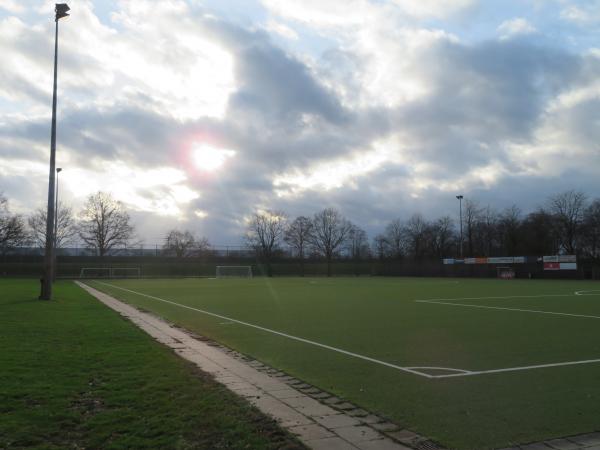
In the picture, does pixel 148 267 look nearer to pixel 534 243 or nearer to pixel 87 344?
pixel 534 243

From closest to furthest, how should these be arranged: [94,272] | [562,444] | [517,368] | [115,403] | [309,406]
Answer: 1. [562,444]
2. [115,403]
3. [309,406]
4. [517,368]
5. [94,272]

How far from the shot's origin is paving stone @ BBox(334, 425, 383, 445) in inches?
191

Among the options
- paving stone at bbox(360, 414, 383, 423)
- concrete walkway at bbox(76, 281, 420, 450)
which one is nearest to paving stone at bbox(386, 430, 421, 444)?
concrete walkway at bbox(76, 281, 420, 450)

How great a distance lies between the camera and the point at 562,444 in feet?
15.8

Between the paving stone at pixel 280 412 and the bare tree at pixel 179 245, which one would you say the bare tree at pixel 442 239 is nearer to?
the bare tree at pixel 179 245

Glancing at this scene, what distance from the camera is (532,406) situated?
6.16m

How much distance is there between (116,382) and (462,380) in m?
4.99

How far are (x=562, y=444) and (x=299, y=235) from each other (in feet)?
351

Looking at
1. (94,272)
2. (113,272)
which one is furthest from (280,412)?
(94,272)

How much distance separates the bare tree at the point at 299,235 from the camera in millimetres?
111438

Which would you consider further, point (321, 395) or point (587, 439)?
point (321, 395)

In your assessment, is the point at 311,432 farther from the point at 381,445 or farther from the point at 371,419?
the point at 371,419

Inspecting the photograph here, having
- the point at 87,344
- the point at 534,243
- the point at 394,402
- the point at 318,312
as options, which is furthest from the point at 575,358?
the point at 534,243

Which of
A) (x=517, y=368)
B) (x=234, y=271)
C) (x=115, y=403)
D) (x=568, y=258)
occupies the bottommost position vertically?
(x=234, y=271)
